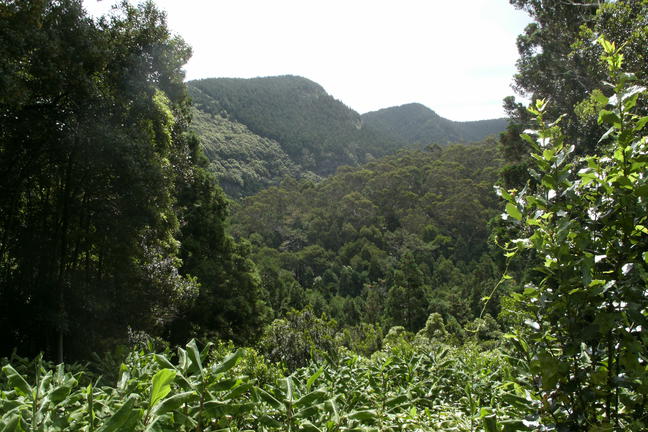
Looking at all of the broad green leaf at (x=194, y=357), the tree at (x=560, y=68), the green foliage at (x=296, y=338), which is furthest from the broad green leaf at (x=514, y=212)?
the green foliage at (x=296, y=338)

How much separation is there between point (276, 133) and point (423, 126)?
2592 inches

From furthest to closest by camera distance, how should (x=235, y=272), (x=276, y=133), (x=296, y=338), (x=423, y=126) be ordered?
(x=423, y=126)
(x=276, y=133)
(x=235, y=272)
(x=296, y=338)

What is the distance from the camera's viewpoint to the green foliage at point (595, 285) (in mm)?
914

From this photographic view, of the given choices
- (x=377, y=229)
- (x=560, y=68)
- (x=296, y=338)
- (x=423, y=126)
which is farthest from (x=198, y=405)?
(x=423, y=126)

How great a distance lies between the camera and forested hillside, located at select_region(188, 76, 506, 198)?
78338 millimetres

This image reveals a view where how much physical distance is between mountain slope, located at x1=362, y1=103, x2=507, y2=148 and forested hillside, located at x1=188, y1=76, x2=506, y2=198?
122 cm

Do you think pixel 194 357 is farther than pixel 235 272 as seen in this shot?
No

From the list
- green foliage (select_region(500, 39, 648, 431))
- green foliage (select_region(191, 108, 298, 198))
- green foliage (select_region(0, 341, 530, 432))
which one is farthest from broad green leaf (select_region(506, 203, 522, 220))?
green foliage (select_region(191, 108, 298, 198))

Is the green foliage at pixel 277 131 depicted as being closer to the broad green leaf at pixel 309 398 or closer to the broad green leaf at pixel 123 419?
the broad green leaf at pixel 309 398

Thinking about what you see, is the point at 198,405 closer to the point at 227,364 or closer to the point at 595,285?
the point at 227,364

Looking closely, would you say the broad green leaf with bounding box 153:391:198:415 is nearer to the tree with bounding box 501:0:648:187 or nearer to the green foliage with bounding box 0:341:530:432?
the green foliage with bounding box 0:341:530:432

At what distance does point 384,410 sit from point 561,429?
1.58 feet

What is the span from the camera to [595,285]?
0.93 meters

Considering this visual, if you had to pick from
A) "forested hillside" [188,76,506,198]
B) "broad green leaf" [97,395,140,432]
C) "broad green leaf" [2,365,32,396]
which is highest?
"forested hillside" [188,76,506,198]
